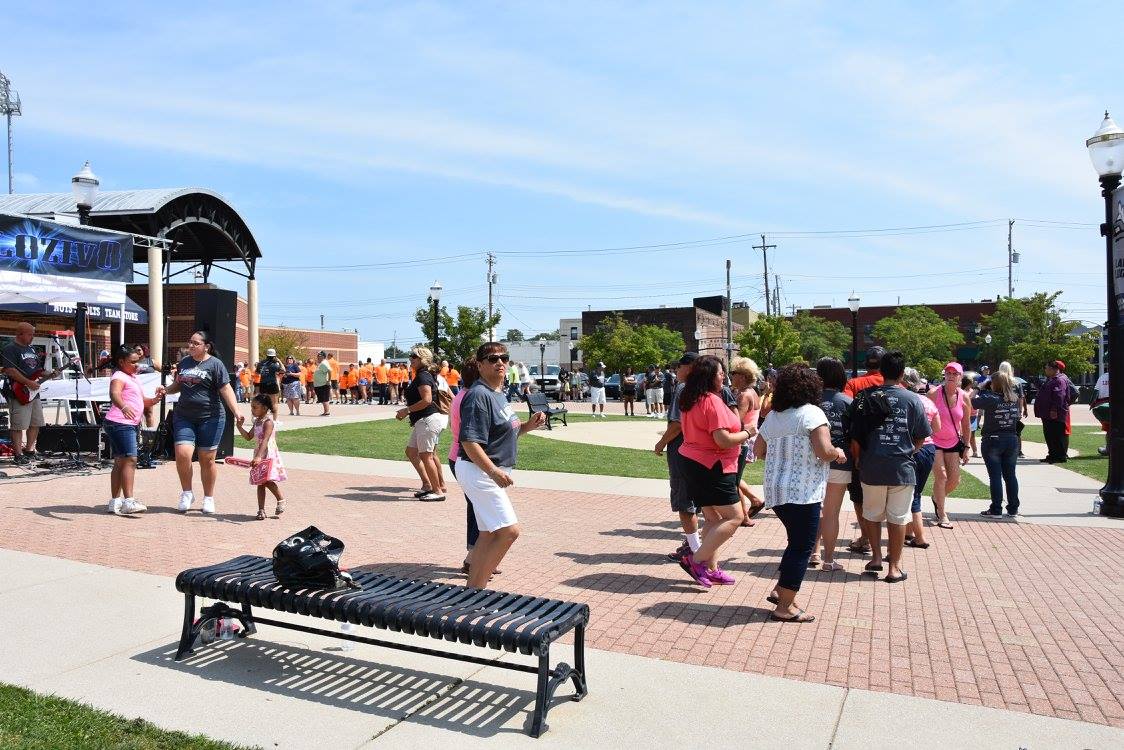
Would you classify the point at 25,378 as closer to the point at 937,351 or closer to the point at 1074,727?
the point at 1074,727

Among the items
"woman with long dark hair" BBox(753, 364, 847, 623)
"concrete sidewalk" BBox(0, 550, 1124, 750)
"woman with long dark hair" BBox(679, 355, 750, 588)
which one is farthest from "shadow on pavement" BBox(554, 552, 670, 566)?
"concrete sidewalk" BBox(0, 550, 1124, 750)

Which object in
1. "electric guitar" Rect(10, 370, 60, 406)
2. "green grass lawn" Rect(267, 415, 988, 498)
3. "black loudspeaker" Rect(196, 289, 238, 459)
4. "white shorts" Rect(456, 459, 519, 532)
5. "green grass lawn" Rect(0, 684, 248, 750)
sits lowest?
"green grass lawn" Rect(0, 684, 248, 750)

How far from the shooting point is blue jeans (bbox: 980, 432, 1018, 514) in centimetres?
907

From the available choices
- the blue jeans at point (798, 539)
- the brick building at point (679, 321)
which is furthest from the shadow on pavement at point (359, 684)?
the brick building at point (679, 321)

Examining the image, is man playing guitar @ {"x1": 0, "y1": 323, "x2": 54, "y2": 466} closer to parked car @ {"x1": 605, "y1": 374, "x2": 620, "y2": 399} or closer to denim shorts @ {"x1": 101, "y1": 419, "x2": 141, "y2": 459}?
denim shorts @ {"x1": 101, "y1": 419, "x2": 141, "y2": 459}

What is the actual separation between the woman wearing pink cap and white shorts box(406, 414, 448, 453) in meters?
5.45

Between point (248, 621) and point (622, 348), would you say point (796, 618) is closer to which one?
point (248, 621)

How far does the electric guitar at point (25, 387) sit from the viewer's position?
37.8 ft

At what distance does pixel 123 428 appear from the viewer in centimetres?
852

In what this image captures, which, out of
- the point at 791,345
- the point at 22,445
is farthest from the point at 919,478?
the point at 791,345

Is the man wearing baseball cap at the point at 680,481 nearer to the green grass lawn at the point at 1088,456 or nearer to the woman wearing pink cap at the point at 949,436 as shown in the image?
the woman wearing pink cap at the point at 949,436

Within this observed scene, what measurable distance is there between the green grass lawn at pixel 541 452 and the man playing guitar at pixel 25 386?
12.9 ft

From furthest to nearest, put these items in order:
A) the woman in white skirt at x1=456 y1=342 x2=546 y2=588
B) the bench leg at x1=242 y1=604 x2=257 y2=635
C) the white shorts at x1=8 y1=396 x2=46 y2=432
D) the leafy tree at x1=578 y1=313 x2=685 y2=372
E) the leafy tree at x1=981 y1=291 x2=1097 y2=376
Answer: the leafy tree at x1=578 y1=313 x2=685 y2=372, the leafy tree at x1=981 y1=291 x2=1097 y2=376, the white shorts at x1=8 y1=396 x2=46 y2=432, the woman in white skirt at x1=456 y1=342 x2=546 y2=588, the bench leg at x1=242 y1=604 x2=257 y2=635

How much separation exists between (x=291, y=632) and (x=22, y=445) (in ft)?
32.8
